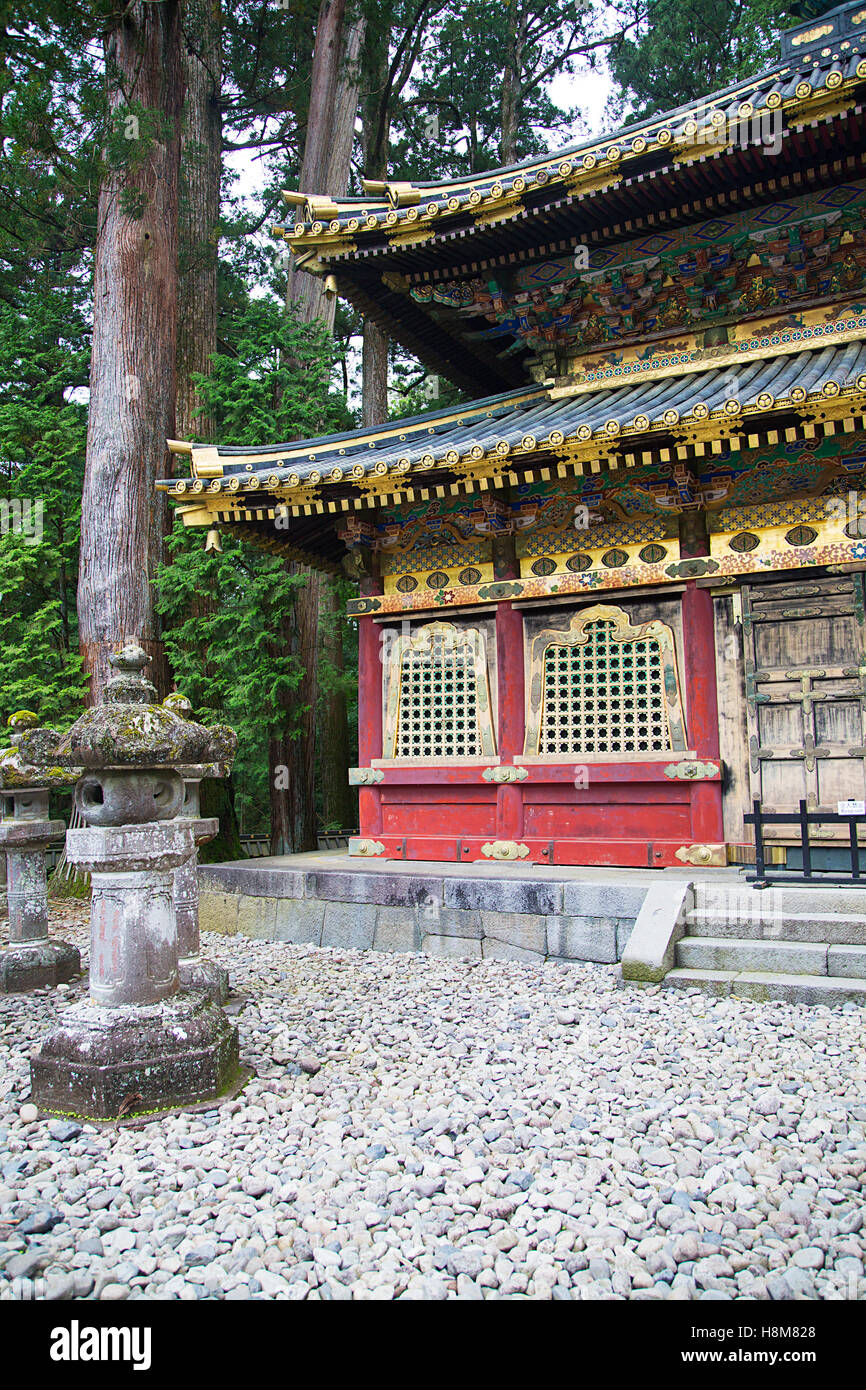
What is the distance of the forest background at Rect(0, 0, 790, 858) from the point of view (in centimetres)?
962

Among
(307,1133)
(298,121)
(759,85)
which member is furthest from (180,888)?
(298,121)

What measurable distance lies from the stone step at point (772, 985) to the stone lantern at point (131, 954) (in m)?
2.76

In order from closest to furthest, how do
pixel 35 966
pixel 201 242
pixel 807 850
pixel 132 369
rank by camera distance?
pixel 807 850 → pixel 35 966 → pixel 132 369 → pixel 201 242

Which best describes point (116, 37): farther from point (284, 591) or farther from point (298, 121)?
point (284, 591)

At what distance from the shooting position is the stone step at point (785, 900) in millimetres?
5305

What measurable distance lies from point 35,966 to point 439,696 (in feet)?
13.3

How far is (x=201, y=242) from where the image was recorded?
490 inches

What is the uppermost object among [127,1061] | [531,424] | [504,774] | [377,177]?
[377,177]

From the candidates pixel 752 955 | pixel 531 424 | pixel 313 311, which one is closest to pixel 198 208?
pixel 313 311

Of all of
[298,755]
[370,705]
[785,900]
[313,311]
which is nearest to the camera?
[785,900]

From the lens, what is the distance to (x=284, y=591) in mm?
9500

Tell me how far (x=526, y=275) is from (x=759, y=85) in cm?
235

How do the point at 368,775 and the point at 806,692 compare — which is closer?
the point at 806,692

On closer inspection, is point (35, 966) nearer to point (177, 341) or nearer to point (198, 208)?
point (177, 341)
